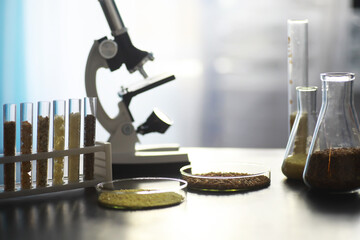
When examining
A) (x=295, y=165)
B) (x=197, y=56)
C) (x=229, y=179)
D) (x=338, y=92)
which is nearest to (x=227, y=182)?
(x=229, y=179)

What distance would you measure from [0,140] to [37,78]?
8.09 ft

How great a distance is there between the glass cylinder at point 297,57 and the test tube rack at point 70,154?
0.52m

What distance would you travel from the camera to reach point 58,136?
129 cm

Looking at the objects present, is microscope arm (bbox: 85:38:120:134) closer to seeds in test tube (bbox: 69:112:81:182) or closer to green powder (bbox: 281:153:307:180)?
seeds in test tube (bbox: 69:112:81:182)

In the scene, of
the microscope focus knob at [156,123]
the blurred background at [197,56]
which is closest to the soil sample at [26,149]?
the microscope focus knob at [156,123]

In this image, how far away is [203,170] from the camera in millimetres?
1432

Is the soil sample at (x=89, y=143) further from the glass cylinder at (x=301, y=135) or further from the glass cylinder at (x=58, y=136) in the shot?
the glass cylinder at (x=301, y=135)

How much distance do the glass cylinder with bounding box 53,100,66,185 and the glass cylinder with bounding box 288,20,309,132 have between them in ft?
2.02

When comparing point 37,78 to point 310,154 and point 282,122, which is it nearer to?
point 282,122

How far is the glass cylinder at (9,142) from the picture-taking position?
1.20 metres

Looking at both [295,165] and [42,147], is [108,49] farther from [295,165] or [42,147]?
[295,165]

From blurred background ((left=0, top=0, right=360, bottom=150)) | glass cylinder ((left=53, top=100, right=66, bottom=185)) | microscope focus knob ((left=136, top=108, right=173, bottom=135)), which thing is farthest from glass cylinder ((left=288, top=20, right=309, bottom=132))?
blurred background ((left=0, top=0, right=360, bottom=150))

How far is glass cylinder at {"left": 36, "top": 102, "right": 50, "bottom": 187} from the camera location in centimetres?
125

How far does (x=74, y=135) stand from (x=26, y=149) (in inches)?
5.0
